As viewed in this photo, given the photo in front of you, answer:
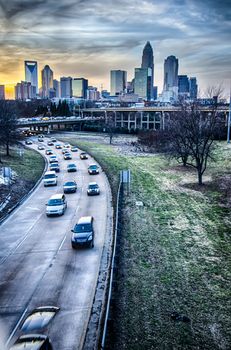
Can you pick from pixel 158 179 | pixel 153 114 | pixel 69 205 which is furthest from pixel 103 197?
pixel 153 114

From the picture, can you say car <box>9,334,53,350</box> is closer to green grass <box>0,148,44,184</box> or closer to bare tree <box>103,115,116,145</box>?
green grass <box>0,148,44,184</box>

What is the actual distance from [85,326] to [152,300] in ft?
11.3

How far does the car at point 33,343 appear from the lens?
11.7m

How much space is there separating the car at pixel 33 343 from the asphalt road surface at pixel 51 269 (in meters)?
0.92

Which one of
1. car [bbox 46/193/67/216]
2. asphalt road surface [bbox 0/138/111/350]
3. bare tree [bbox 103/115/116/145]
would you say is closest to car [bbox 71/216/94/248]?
asphalt road surface [bbox 0/138/111/350]

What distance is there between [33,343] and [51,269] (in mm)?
7577

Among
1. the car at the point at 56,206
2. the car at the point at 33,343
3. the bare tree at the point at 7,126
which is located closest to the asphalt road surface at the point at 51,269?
the car at the point at 56,206

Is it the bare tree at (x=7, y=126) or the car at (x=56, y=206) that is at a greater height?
the bare tree at (x=7, y=126)

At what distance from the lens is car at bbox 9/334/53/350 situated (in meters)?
11.7

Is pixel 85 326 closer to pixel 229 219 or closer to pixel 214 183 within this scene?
pixel 229 219

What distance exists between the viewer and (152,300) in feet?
52.5

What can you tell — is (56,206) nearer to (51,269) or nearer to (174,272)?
(51,269)

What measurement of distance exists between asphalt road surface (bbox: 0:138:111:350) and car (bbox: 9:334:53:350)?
3.02 feet

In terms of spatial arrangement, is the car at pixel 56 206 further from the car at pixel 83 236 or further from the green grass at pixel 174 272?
the car at pixel 83 236
